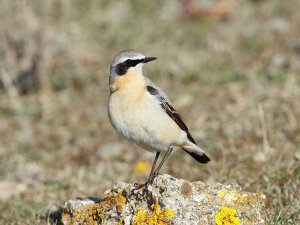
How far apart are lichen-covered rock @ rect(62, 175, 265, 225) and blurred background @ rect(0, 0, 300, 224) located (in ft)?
2.56

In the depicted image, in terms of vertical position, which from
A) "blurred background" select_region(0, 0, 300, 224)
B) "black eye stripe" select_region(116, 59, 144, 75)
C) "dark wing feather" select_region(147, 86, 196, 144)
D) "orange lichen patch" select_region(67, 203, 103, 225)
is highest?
"blurred background" select_region(0, 0, 300, 224)

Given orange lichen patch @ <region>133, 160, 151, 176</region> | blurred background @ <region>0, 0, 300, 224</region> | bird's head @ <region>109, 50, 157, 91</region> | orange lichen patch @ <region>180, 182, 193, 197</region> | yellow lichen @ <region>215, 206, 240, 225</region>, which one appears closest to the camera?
yellow lichen @ <region>215, 206, 240, 225</region>

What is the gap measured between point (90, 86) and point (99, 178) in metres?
4.39

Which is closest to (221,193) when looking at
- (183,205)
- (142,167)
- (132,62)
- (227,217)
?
(227,217)

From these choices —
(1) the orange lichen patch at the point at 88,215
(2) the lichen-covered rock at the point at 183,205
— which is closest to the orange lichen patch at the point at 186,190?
(2) the lichen-covered rock at the point at 183,205

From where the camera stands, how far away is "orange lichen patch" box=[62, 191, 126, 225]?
5.97 m

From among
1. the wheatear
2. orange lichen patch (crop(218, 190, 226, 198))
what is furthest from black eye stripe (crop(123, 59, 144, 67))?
orange lichen patch (crop(218, 190, 226, 198))

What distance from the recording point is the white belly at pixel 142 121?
6.48 meters

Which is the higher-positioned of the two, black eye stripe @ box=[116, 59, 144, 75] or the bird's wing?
black eye stripe @ box=[116, 59, 144, 75]

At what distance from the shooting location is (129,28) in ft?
53.3

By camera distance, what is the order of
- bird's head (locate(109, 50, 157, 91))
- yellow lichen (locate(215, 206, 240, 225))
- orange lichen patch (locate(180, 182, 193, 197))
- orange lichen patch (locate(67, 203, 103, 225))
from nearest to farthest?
yellow lichen (locate(215, 206, 240, 225)) < orange lichen patch (locate(180, 182, 193, 197)) < orange lichen patch (locate(67, 203, 103, 225)) < bird's head (locate(109, 50, 157, 91))

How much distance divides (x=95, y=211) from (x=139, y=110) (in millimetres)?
1141

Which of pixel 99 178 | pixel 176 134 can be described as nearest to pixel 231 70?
pixel 99 178

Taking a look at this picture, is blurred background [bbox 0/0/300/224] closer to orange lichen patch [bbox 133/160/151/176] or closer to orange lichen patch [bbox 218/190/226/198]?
orange lichen patch [bbox 133/160/151/176]
